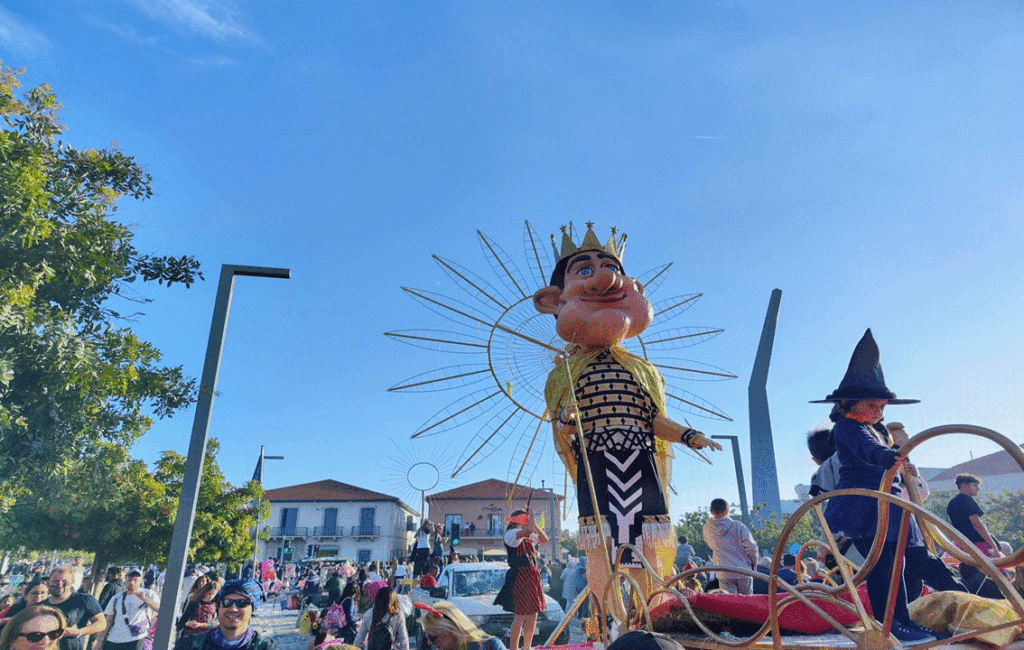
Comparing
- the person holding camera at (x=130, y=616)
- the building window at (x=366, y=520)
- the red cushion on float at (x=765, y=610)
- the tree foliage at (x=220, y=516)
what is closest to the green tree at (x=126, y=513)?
the tree foliage at (x=220, y=516)

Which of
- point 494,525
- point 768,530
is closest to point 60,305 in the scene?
point 768,530

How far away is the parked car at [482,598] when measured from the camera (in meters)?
8.75

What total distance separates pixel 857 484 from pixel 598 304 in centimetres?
232

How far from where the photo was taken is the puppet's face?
498 centimetres

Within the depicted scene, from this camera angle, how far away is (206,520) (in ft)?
53.2

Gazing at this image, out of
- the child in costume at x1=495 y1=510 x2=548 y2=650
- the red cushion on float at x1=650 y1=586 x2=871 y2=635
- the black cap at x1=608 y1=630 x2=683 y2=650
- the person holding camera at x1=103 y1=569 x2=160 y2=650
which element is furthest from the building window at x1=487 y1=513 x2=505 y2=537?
the black cap at x1=608 y1=630 x2=683 y2=650

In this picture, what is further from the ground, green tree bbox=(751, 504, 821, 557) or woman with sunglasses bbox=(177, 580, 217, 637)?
green tree bbox=(751, 504, 821, 557)

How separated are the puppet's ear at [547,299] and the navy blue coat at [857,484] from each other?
255 centimetres

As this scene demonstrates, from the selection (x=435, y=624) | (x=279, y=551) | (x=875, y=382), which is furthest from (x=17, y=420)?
(x=279, y=551)

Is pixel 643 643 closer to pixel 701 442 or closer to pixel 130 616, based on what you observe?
pixel 701 442

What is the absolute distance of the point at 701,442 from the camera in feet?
14.5

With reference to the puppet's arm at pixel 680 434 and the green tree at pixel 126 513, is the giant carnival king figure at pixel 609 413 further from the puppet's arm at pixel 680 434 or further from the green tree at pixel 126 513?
the green tree at pixel 126 513

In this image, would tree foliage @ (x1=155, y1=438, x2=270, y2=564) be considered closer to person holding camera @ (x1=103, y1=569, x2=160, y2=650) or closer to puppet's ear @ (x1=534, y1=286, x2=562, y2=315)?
person holding camera @ (x1=103, y1=569, x2=160, y2=650)

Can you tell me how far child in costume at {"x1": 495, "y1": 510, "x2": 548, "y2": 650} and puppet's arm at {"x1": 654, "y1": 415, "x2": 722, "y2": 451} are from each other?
4.85ft
